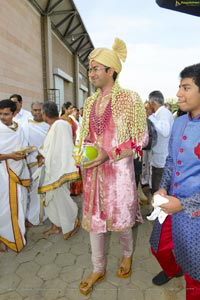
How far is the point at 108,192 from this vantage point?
7.61 ft

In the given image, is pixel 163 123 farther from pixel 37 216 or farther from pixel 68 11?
pixel 68 11

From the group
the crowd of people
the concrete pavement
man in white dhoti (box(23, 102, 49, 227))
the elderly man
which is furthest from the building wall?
the elderly man

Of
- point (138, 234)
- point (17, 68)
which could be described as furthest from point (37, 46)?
point (138, 234)

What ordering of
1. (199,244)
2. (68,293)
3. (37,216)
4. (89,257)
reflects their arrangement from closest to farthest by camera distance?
(199,244)
(68,293)
(89,257)
(37,216)

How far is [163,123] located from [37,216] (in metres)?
2.35

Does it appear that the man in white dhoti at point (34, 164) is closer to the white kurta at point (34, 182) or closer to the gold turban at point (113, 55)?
the white kurta at point (34, 182)

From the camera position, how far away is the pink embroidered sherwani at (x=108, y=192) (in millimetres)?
2316

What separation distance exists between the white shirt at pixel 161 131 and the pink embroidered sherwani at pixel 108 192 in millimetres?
1517

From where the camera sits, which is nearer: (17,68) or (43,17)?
(17,68)

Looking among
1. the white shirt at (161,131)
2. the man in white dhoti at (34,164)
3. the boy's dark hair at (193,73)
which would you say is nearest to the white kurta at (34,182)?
the man in white dhoti at (34,164)

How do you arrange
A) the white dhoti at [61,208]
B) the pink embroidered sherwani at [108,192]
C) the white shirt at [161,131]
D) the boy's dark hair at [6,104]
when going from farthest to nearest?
the white shirt at [161,131] < the white dhoti at [61,208] < the boy's dark hair at [6,104] < the pink embroidered sherwani at [108,192]

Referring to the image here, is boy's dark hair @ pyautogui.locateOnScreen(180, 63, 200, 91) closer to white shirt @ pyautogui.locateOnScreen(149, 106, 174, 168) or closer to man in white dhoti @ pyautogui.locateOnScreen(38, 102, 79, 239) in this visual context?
man in white dhoti @ pyautogui.locateOnScreen(38, 102, 79, 239)

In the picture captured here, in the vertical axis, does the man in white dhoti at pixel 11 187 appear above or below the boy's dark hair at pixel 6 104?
below

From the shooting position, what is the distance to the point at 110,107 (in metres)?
2.26
